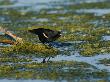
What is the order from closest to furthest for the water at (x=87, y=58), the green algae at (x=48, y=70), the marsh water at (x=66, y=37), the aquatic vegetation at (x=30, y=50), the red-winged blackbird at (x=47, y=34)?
the green algae at (x=48, y=70), the marsh water at (x=66, y=37), the water at (x=87, y=58), the aquatic vegetation at (x=30, y=50), the red-winged blackbird at (x=47, y=34)

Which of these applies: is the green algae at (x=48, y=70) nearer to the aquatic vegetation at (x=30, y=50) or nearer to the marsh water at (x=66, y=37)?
the marsh water at (x=66, y=37)

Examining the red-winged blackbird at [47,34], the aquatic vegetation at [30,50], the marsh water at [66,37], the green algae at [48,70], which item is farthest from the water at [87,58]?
the red-winged blackbird at [47,34]

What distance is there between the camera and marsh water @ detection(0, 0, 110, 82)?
14.7 metres

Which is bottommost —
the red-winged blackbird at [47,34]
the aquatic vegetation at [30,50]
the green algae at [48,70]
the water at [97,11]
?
the green algae at [48,70]

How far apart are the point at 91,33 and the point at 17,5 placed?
13.2 metres

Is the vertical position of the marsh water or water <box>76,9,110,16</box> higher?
water <box>76,9,110,16</box>

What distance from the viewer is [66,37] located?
69.7 ft

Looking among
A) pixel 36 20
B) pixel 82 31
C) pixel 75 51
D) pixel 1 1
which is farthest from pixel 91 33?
pixel 1 1

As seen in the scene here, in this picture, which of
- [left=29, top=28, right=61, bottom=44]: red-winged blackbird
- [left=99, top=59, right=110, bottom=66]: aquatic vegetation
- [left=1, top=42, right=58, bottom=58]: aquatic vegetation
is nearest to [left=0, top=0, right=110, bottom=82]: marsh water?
[left=99, top=59, right=110, bottom=66]: aquatic vegetation

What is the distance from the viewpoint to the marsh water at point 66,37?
14.7 metres

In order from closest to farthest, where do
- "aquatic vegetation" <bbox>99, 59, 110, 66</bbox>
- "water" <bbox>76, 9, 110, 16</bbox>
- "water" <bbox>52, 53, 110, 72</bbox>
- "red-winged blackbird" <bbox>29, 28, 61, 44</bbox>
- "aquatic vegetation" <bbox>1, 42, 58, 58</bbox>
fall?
1. "aquatic vegetation" <bbox>99, 59, 110, 66</bbox>
2. "water" <bbox>52, 53, 110, 72</bbox>
3. "aquatic vegetation" <bbox>1, 42, 58, 58</bbox>
4. "red-winged blackbird" <bbox>29, 28, 61, 44</bbox>
5. "water" <bbox>76, 9, 110, 16</bbox>

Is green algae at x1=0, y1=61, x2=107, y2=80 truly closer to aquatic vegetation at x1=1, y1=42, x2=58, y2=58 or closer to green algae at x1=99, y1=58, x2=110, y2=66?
green algae at x1=99, y1=58, x2=110, y2=66

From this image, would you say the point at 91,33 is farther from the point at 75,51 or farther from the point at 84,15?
the point at 84,15

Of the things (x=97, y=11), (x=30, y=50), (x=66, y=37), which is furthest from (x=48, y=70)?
(x=97, y=11)
